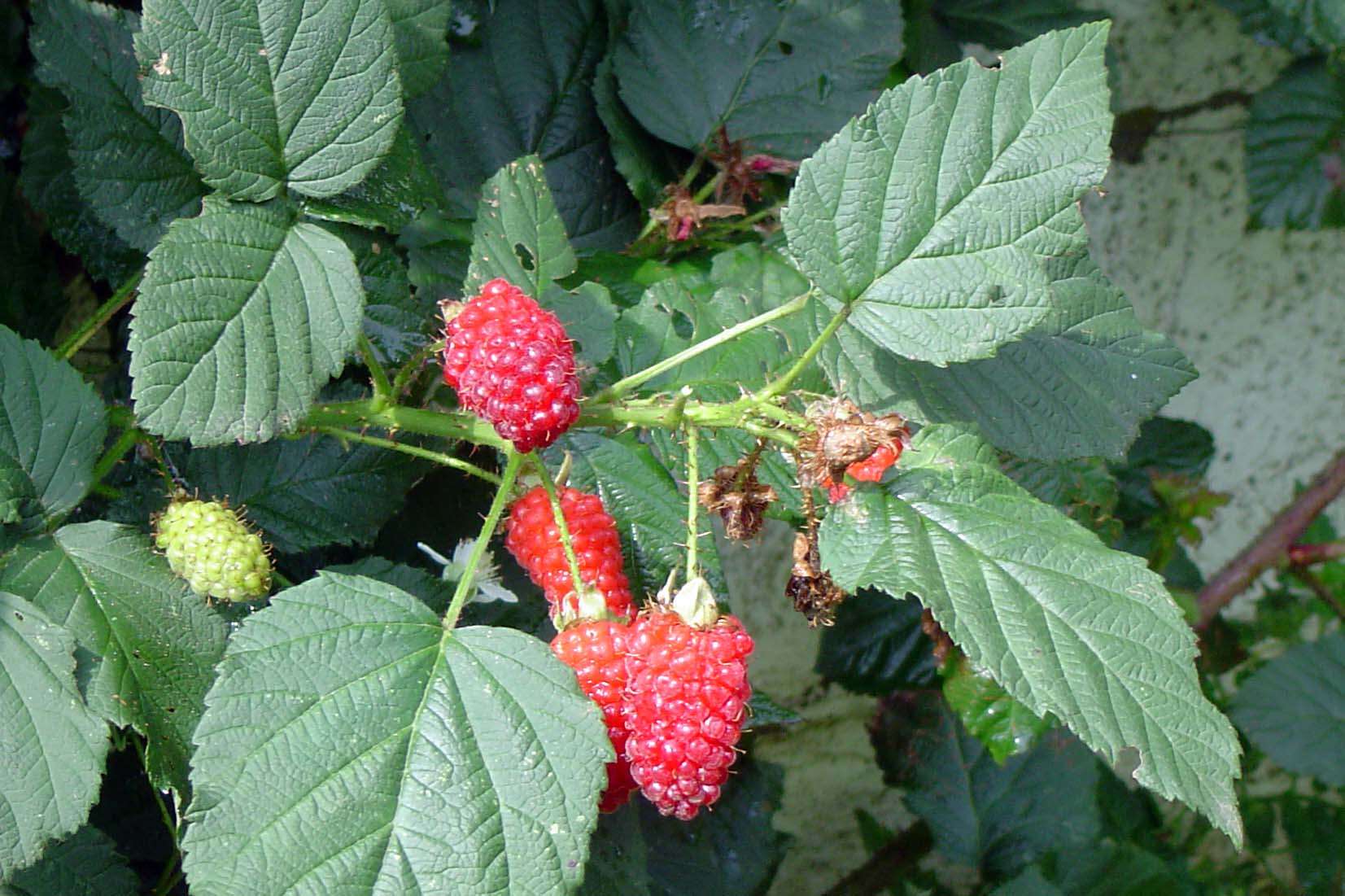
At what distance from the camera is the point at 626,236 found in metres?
1.08

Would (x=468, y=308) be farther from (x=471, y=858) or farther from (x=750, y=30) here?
(x=750, y=30)

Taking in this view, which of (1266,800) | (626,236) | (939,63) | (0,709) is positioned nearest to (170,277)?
(0,709)

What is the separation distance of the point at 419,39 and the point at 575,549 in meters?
0.38

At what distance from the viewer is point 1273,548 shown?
1.54m

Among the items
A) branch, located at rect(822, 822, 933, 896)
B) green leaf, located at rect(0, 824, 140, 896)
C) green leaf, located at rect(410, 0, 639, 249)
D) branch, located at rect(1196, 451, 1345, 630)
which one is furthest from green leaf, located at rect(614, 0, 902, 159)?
branch, located at rect(822, 822, 933, 896)

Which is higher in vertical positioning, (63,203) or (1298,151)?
(63,203)

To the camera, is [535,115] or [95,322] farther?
[535,115]

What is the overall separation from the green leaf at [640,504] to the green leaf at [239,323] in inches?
7.9

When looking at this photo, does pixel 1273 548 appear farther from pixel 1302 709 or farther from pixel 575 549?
pixel 575 549

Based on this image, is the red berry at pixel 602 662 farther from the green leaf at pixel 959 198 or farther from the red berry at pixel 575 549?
the green leaf at pixel 959 198

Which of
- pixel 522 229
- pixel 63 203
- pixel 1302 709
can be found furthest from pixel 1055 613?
pixel 1302 709

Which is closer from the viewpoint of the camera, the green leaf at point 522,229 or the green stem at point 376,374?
the green stem at point 376,374

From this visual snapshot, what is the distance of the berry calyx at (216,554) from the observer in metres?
0.66

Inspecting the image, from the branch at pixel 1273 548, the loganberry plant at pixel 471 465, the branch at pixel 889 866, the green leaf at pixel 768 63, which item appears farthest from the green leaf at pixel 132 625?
the branch at pixel 1273 548
